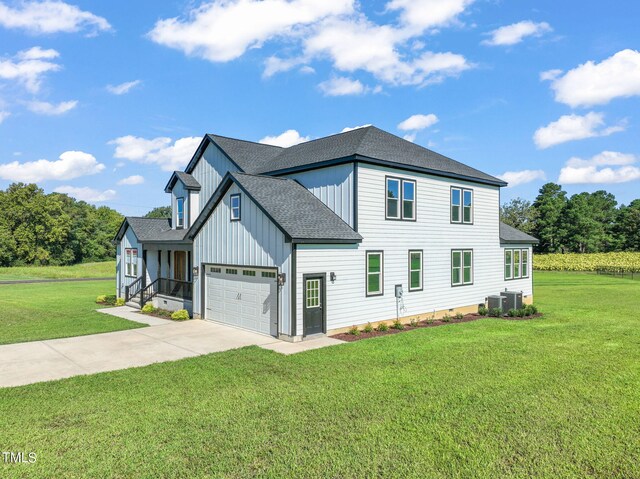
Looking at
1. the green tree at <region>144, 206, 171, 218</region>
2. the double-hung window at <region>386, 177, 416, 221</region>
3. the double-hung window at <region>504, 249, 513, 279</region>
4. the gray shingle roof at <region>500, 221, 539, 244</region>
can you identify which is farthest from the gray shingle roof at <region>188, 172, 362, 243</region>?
the green tree at <region>144, 206, 171, 218</region>

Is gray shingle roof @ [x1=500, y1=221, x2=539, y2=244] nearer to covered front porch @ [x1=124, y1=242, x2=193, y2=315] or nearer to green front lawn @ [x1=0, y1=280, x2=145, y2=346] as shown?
covered front porch @ [x1=124, y1=242, x2=193, y2=315]

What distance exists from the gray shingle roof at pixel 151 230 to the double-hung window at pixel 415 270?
11.6m

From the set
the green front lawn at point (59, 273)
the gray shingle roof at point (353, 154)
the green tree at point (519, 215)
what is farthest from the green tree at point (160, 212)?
the gray shingle roof at point (353, 154)

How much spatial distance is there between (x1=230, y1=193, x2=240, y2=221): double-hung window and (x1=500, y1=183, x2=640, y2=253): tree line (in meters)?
65.7

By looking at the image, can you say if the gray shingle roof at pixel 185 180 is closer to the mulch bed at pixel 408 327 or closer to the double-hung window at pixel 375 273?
the double-hung window at pixel 375 273

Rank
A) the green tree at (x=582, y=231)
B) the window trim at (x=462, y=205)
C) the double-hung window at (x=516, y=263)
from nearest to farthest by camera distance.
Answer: the window trim at (x=462, y=205) → the double-hung window at (x=516, y=263) → the green tree at (x=582, y=231)

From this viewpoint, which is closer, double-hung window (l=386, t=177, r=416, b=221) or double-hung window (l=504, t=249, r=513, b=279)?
double-hung window (l=386, t=177, r=416, b=221)

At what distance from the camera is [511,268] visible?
22.2m

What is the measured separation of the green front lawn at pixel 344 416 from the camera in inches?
216

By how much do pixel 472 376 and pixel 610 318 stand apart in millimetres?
11709

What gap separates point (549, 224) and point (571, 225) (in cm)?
325

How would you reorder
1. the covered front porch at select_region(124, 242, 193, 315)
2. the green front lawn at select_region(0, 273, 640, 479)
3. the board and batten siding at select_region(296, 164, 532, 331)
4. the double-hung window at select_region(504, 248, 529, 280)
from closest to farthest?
1. the green front lawn at select_region(0, 273, 640, 479)
2. the board and batten siding at select_region(296, 164, 532, 331)
3. the covered front porch at select_region(124, 242, 193, 315)
4. the double-hung window at select_region(504, 248, 529, 280)

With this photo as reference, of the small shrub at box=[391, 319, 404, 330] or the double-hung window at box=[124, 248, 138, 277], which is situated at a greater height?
the double-hung window at box=[124, 248, 138, 277]

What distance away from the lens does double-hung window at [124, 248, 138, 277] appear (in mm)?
23141
